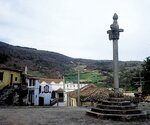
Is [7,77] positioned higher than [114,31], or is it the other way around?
[114,31]

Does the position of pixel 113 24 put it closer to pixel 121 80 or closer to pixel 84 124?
pixel 84 124

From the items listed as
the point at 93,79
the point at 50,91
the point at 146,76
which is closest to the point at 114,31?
the point at 146,76

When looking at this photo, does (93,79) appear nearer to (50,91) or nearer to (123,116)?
(50,91)

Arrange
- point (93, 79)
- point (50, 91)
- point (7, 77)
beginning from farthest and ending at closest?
point (93, 79) < point (50, 91) < point (7, 77)

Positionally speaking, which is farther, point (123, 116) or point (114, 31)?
point (114, 31)

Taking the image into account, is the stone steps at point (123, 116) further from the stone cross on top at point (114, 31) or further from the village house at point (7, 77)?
the village house at point (7, 77)

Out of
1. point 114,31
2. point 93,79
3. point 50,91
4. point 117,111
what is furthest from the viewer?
point 93,79

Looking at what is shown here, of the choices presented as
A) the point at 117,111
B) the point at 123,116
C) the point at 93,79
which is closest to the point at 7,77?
the point at 117,111

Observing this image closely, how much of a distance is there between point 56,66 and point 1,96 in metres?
81.1

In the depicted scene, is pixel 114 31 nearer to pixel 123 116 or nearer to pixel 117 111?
pixel 117 111

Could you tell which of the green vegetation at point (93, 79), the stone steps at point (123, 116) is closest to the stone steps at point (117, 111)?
the stone steps at point (123, 116)

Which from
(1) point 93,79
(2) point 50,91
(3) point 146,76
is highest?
(1) point 93,79

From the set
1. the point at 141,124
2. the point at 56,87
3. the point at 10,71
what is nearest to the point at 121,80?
the point at 56,87

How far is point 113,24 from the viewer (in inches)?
642
